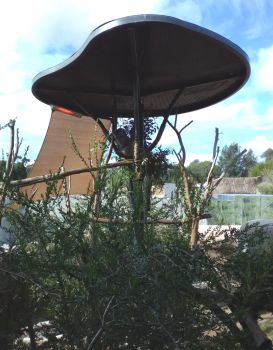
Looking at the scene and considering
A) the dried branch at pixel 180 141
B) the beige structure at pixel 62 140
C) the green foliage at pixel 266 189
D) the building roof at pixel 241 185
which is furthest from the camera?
the building roof at pixel 241 185

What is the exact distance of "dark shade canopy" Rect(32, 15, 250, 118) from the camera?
154 inches

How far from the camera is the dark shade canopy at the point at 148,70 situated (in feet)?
12.8

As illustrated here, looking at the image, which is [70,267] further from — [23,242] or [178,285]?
[178,285]

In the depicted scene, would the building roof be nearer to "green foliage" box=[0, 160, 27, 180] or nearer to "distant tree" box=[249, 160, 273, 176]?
"distant tree" box=[249, 160, 273, 176]

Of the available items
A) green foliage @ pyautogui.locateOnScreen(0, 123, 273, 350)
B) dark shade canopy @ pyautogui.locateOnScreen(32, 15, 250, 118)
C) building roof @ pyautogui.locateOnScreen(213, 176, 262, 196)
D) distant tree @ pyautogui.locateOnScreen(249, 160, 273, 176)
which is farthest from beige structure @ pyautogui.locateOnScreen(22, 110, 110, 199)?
distant tree @ pyautogui.locateOnScreen(249, 160, 273, 176)

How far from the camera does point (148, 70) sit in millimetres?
4980

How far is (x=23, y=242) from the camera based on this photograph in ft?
6.75

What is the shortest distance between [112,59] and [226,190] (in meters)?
41.7

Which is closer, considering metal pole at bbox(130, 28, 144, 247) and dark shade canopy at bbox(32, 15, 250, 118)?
metal pole at bbox(130, 28, 144, 247)

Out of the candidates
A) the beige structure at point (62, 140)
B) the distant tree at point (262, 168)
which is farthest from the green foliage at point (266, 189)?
the beige structure at point (62, 140)

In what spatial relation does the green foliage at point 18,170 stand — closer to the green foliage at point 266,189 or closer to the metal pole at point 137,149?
the metal pole at point 137,149

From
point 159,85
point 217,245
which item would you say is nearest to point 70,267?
point 217,245

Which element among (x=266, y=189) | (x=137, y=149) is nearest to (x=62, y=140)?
(x=137, y=149)

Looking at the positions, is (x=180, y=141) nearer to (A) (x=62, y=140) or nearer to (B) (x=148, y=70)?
(B) (x=148, y=70)
